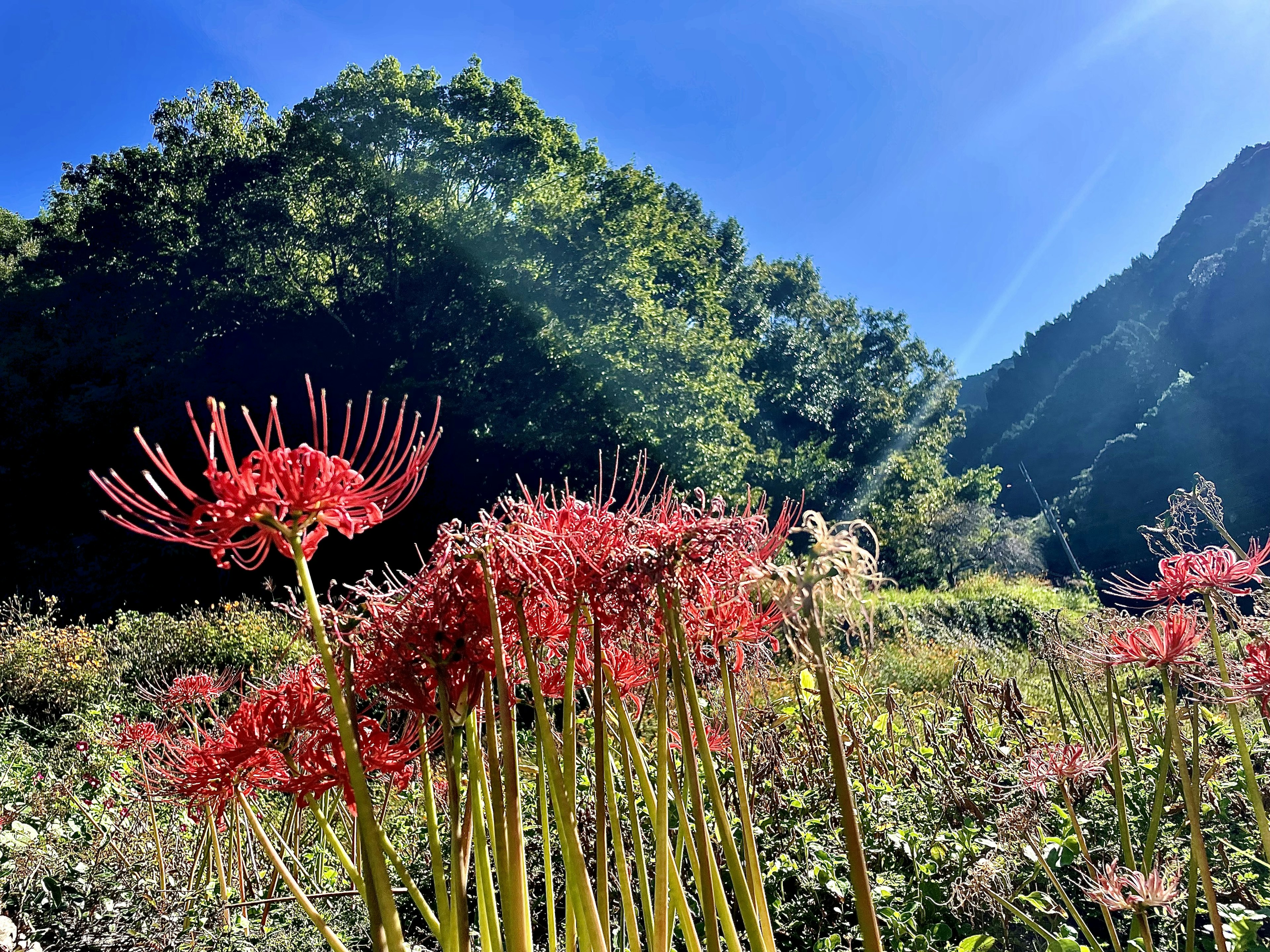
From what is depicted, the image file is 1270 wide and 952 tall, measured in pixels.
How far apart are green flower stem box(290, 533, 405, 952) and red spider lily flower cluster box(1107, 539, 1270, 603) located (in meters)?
1.46

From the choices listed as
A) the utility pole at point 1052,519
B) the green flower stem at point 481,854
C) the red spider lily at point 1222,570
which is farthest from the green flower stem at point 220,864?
the utility pole at point 1052,519

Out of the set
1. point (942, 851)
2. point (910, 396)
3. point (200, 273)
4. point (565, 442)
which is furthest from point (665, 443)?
point (910, 396)

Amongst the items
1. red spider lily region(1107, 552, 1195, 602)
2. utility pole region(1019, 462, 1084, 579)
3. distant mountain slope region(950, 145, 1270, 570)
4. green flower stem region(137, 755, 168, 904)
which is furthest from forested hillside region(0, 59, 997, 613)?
distant mountain slope region(950, 145, 1270, 570)

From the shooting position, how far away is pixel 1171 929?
203 cm

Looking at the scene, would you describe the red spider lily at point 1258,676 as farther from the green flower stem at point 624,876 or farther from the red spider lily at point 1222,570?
the green flower stem at point 624,876

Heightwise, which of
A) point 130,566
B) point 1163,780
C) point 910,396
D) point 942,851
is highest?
point 910,396

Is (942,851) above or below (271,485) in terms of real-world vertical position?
below

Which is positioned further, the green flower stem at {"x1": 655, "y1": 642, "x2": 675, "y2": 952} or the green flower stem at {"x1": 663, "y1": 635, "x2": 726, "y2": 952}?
the green flower stem at {"x1": 655, "y1": 642, "x2": 675, "y2": 952}

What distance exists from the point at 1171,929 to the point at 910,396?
27155mm

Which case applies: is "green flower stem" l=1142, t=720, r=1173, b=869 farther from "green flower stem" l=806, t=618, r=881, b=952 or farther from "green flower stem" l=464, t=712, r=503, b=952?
"green flower stem" l=464, t=712, r=503, b=952

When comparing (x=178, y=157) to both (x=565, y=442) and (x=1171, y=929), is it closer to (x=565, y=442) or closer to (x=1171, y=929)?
(x=565, y=442)

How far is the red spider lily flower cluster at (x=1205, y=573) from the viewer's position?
5.05 ft

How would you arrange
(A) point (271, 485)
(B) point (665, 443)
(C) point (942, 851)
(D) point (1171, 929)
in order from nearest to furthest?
(A) point (271, 485), (D) point (1171, 929), (C) point (942, 851), (B) point (665, 443)

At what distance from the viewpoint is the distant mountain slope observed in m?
32.2
